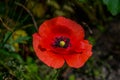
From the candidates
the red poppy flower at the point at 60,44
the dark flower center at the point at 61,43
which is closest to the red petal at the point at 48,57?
the red poppy flower at the point at 60,44

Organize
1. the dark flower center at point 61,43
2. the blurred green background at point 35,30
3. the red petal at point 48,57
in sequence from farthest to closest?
1. the blurred green background at point 35,30
2. the dark flower center at point 61,43
3. the red petal at point 48,57

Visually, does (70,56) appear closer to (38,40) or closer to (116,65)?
(38,40)

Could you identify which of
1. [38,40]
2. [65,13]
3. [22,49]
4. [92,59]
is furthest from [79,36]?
[65,13]

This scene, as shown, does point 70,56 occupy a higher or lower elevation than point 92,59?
higher

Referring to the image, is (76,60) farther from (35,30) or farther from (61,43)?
(35,30)

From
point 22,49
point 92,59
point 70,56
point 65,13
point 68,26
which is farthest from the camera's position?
point 65,13

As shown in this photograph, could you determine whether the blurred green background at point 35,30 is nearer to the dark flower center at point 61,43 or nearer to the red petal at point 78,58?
the dark flower center at point 61,43

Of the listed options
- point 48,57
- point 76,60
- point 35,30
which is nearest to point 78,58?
point 76,60
